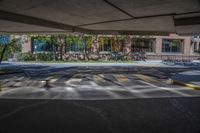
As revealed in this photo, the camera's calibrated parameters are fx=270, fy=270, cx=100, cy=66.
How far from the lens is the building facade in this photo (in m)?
43.5

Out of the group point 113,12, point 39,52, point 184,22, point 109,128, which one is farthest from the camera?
point 39,52

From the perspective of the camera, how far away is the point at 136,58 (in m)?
44.6

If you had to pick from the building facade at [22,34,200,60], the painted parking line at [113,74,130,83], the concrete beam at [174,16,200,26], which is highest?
the concrete beam at [174,16,200,26]

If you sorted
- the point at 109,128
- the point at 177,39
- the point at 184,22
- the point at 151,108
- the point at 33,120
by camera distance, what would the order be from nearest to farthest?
1. the point at 109,128
2. the point at 33,120
3. the point at 151,108
4. the point at 184,22
5. the point at 177,39

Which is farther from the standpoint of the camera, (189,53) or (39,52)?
(189,53)

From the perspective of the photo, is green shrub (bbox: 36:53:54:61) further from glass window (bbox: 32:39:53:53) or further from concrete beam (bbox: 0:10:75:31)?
concrete beam (bbox: 0:10:75:31)

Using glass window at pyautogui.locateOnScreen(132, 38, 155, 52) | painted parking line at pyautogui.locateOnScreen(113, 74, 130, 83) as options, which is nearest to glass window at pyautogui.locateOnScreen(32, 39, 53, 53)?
glass window at pyautogui.locateOnScreen(132, 38, 155, 52)

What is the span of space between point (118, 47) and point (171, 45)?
10732mm

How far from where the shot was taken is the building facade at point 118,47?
4347 cm

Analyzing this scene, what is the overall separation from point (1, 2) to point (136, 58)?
34846mm

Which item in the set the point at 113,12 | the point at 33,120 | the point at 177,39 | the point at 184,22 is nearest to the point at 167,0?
the point at 113,12

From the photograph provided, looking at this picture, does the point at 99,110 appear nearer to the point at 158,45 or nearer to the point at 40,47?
the point at 40,47

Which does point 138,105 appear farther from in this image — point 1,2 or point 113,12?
point 1,2

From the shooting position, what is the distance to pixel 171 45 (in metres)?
49.9
